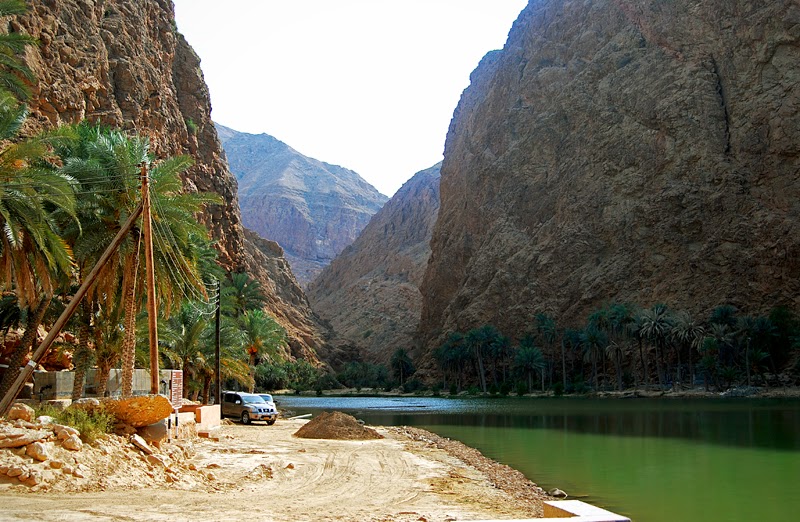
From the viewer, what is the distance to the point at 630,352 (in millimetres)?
96812

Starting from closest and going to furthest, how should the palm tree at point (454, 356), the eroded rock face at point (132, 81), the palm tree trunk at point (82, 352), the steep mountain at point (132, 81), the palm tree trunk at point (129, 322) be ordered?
Answer: the palm tree trunk at point (129, 322) < the palm tree trunk at point (82, 352) < the steep mountain at point (132, 81) < the eroded rock face at point (132, 81) < the palm tree at point (454, 356)

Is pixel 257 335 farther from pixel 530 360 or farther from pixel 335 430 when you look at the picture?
pixel 530 360

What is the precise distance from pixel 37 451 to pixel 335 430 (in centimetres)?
1713

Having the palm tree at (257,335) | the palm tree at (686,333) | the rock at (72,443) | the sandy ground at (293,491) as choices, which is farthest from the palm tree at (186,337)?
the palm tree at (686,333)

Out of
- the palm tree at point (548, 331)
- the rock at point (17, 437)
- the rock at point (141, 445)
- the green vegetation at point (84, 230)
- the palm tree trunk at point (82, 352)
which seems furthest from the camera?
the palm tree at point (548, 331)

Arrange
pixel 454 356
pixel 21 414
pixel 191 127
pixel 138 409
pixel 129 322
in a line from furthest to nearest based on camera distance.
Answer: pixel 454 356 → pixel 191 127 → pixel 129 322 → pixel 138 409 → pixel 21 414

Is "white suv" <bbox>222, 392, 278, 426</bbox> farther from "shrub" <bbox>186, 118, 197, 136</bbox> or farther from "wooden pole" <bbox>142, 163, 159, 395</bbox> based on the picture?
"shrub" <bbox>186, 118, 197, 136</bbox>

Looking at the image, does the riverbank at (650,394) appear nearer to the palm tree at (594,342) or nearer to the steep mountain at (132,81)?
the palm tree at (594,342)

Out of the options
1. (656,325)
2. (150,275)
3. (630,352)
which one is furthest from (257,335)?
(630,352)

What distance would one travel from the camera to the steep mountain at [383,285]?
479 ft

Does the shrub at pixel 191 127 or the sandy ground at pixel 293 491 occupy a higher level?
the shrub at pixel 191 127

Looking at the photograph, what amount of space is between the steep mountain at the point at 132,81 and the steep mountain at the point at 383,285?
56.0 m

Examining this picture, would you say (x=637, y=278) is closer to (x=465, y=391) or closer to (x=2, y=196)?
(x=465, y=391)

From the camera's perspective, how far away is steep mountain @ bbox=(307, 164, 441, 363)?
146000 mm
